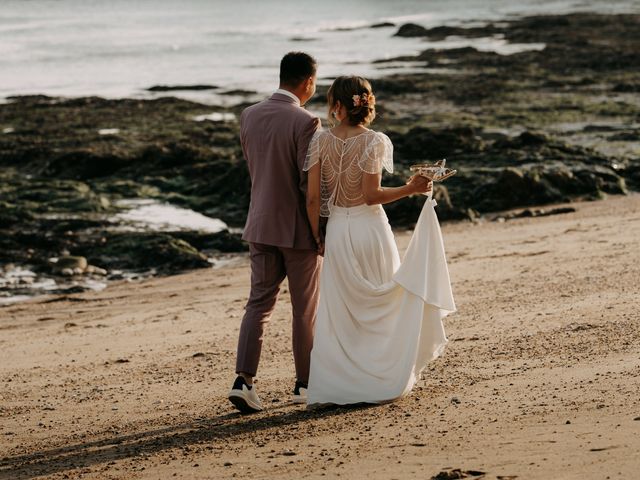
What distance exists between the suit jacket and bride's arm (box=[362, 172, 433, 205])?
35 centimetres

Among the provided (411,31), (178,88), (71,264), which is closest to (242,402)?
(71,264)

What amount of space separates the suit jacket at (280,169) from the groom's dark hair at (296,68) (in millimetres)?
92

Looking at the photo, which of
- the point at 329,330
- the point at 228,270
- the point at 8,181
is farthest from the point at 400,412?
the point at 8,181

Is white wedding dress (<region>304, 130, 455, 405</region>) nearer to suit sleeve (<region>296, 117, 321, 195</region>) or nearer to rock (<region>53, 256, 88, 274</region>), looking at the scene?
suit sleeve (<region>296, 117, 321, 195</region>)

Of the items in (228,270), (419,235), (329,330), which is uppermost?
(419,235)

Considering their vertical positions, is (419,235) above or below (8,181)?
above

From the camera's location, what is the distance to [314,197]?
19.1ft

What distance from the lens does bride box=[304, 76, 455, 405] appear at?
5824 millimetres

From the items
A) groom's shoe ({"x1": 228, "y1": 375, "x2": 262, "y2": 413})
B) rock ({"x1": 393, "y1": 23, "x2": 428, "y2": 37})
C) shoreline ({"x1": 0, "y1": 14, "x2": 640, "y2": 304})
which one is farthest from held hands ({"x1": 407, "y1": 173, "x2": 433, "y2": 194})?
rock ({"x1": 393, "y1": 23, "x2": 428, "y2": 37})

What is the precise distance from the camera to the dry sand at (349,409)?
199 inches

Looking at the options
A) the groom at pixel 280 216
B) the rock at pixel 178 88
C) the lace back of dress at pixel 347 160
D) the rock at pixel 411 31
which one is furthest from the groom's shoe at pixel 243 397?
the rock at pixel 411 31

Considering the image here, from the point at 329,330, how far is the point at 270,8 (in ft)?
309

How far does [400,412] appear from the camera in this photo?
5.78 metres

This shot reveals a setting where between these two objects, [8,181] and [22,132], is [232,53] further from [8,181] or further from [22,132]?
[8,181]
